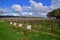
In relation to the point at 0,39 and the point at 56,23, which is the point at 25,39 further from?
the point at 56,23

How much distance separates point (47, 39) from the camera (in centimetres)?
817

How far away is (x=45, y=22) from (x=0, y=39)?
1098 centimetres

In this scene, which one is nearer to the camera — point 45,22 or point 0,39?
point 0,39

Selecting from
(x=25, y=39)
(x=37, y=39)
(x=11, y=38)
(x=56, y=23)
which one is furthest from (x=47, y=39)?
(x=56, y=23)

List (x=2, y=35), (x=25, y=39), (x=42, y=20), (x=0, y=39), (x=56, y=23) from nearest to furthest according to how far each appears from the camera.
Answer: (x=0, y=39) → (x=2, y=35) → (x=25, y=39) → (x=56, y=23) → (x=42, y=20)

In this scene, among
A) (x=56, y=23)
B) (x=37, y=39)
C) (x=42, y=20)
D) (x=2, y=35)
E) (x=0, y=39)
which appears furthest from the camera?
(x=42, y=20)

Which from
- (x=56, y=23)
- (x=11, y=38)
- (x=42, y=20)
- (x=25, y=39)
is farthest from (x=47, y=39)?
(x=42, y=20)

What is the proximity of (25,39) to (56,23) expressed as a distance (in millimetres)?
7845

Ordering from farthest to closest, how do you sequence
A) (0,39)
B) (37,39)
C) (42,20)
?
(42,20)
(37,39)
(0,39)

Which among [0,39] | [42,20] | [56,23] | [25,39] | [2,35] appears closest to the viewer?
[0,39]

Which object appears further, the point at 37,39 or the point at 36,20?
the point at 36,20

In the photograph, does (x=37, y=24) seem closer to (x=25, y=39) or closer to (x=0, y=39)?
(x=25, y=39)

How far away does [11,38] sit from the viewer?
5.71 metres

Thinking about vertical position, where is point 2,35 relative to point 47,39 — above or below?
above
